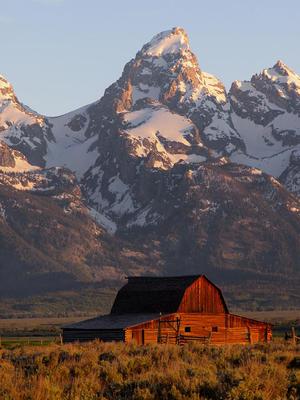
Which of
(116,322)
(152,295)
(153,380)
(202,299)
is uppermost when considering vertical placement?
(152,295)

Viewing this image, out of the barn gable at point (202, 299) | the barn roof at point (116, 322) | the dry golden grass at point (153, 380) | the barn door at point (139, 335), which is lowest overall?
the dry golden grass at point (153, 380)

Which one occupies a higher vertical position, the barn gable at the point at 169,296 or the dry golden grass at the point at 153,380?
the barn gable at the point at 169,296

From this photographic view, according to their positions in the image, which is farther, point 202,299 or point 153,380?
point 202,299

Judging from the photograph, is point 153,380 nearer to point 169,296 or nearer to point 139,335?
point 139,335

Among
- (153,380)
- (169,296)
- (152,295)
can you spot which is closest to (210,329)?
(169,296)

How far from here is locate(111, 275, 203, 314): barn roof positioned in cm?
7906

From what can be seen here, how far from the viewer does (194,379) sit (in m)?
25.1

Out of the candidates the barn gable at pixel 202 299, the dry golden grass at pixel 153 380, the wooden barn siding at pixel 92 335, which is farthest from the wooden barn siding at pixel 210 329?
the dry golden grass at pixel 153 380

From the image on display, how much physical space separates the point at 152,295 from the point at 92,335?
6841mm

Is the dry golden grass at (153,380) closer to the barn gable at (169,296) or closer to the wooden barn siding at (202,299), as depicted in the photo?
the barn gable at (169,296)

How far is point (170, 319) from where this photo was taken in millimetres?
77688

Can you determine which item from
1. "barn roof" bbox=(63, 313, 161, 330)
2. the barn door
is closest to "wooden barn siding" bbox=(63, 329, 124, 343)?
"barn roof" bbox=(63, 313, 161, 330)

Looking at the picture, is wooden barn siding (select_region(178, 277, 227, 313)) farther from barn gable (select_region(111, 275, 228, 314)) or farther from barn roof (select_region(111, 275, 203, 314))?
barn roof (select_region(111, 275, 203, 314))

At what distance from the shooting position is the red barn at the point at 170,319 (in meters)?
74.9
